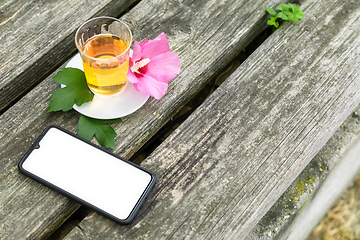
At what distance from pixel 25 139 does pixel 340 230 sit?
1604mm

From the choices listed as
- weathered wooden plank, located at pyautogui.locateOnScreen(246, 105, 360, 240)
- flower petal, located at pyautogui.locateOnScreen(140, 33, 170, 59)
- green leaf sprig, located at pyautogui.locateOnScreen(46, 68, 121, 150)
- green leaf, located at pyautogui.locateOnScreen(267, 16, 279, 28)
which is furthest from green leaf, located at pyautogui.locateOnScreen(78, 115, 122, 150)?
green leaf, located at pyautogui.locateOnScreen(267, 16, 279, 28)

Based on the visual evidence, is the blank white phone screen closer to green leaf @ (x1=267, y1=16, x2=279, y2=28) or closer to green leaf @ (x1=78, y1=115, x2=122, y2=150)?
green leaf @ (x1=78, y1=115, x2=122, y2=150)

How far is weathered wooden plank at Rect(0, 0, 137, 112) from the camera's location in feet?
3.47

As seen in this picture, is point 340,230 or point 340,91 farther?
point 340,230

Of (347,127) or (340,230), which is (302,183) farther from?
(340,230)

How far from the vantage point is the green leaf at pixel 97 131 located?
95 centimetres

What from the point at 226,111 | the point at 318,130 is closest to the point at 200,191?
the point at 226,111

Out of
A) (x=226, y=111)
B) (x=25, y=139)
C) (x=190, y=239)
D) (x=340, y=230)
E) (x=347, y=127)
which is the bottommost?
(x=340, y=230)

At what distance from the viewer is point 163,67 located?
3.24 feet

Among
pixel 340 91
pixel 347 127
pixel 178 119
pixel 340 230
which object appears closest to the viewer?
pixel 340 91

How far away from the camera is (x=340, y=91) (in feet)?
3.61

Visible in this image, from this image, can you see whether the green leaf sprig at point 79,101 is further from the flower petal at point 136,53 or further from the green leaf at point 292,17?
the green leaf at point 292,17

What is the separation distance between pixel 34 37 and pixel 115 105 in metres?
0.36

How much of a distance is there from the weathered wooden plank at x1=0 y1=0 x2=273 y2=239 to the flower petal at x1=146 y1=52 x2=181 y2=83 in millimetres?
88
